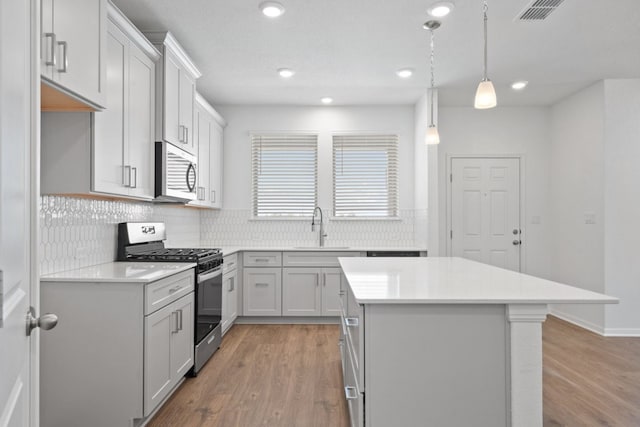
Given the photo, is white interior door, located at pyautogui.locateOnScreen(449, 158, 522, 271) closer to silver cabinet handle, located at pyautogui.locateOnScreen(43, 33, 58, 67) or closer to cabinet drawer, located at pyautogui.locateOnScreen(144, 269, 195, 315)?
cabinet drawer, located at pyautogui.locateOnScreen(144, 269, 195, 315)

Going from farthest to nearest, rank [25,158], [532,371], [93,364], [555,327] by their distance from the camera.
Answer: [555,327], [93,364], [532,371], [25,158]

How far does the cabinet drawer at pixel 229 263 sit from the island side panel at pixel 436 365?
2558mm

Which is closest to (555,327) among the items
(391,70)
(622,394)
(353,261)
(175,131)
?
(622,394)

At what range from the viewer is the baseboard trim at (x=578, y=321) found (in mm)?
4347

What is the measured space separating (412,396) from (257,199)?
388cm

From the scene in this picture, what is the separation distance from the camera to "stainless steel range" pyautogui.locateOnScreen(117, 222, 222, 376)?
3070 millimetres

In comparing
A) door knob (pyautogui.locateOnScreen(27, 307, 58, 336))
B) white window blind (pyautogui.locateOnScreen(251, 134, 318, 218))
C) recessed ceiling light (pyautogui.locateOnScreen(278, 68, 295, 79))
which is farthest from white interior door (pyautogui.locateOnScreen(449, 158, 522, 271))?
door knob (pyautogui.locateOnScreen(27, 307, 58, 336))

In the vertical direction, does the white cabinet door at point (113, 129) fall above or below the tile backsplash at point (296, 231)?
above

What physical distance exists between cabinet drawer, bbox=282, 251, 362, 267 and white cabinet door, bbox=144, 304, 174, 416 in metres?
2.04

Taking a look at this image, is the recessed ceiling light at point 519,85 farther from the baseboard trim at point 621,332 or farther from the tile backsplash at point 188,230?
the baseboard trim at point 621,332

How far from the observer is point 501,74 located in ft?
13.6

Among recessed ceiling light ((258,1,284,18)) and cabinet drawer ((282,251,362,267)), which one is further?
cabinet drawer ((282,251,362,267))

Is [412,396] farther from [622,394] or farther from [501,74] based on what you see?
[501,74]

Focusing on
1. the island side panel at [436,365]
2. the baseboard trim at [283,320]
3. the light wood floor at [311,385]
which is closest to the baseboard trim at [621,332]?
the light wood floor at [311,385]
